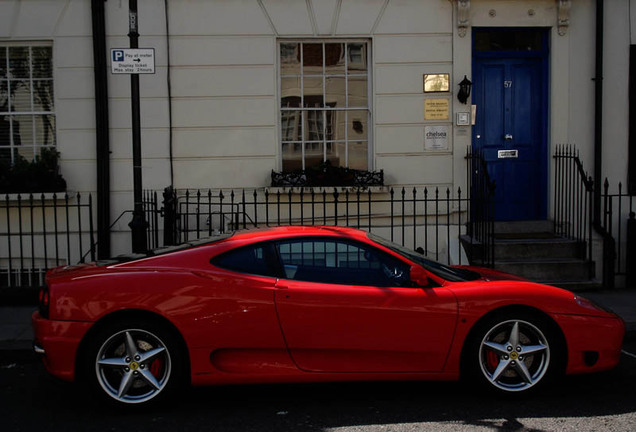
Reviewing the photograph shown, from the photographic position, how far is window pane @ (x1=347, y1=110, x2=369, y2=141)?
10180 mm

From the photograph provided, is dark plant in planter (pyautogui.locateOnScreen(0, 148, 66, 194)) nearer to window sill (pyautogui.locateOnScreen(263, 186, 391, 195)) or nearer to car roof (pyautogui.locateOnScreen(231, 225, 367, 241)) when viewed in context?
window sill (pyautogui.locateOnScreen(263, 186, 391, 195))

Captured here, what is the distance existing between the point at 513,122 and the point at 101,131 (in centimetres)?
586

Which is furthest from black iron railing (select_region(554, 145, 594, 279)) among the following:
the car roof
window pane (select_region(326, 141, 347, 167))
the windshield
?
the car roof

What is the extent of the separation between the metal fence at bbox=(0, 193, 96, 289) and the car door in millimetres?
5143

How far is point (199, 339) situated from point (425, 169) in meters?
5.77

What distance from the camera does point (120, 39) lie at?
9.71 metres

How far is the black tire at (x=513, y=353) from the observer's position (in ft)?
16.9

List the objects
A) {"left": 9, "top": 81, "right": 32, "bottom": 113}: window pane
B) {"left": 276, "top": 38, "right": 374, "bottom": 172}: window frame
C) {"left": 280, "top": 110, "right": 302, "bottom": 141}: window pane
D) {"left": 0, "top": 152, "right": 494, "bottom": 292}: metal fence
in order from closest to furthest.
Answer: {"left": 0, "top": 152, "right": 494, "bottom": 292}: metal fence, {"left": 9, "top": 81, "right": 32, "bottom": 113}: window pane, {"left": 276, "top": 38, "right": 374, "bottom": 172}: window frame, {"left": 280, "top": 110, "right": 302, "bottom": 141}: window pane

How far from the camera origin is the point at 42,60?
32.3 ft

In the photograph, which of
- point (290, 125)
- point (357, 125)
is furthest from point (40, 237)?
point (357, 125)

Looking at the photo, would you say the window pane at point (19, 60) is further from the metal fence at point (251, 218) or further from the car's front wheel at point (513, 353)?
the car's front wheel at point (513, 353)

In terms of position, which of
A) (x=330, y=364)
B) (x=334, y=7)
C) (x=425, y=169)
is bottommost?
(x=330, y=364)

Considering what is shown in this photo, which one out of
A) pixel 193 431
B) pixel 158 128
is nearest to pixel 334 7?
pixel 158 128

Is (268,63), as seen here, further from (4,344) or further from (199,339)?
(199,339)
